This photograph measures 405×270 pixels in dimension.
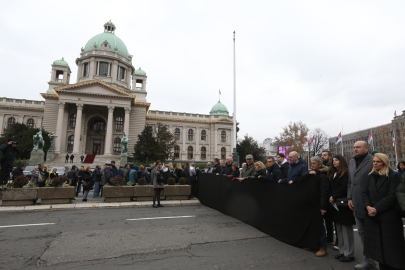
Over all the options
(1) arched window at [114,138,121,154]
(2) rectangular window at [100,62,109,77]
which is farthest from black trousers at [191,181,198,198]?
(2) rectangular window at [100,62,109,77]

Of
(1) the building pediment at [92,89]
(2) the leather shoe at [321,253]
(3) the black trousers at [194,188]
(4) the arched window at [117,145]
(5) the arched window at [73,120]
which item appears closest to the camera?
(2) the leather shoe at [321,253]

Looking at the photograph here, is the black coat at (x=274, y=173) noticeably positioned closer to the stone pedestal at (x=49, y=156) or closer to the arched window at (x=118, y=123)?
the stone pedestal at (x=49, y=156)

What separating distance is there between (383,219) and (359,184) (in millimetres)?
728

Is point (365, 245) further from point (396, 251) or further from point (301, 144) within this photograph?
point (301, 144)

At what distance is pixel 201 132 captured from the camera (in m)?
64.3

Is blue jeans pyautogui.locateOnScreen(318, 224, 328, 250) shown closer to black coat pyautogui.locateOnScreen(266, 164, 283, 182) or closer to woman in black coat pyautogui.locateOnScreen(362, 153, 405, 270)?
woman in black coat pyautogui.locateOnScreen(362, 153, 405, 270)

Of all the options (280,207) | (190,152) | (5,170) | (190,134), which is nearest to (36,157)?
(5,170)

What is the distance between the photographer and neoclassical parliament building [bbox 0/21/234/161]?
159ft

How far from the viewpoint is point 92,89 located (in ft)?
160

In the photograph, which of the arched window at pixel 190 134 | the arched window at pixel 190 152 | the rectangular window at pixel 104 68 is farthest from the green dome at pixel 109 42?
the arched window at pixel 190 152

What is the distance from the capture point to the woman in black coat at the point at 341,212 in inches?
200

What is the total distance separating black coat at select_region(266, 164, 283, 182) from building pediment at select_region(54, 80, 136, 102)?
46493mm

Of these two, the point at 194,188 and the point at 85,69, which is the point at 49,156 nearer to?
the point at 85,69

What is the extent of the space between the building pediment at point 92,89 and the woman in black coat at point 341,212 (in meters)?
48.7
